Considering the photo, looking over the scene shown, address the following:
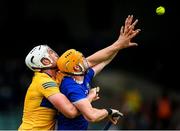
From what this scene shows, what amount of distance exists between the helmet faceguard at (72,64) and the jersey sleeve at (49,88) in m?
0.18

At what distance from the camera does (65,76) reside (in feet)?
27.8

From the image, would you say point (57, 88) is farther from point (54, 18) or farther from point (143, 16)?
point (54, 18)

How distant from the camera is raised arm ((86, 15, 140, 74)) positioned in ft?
29.5

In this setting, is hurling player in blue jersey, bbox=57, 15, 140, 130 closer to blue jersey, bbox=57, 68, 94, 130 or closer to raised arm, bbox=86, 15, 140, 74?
blue jersey, bbox=57, 68, 94, 130

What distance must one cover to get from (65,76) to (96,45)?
8243 millimetres

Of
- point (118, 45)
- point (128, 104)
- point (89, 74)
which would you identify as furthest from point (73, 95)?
point (128, 104)

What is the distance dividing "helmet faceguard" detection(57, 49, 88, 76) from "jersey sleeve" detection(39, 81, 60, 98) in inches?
7.0

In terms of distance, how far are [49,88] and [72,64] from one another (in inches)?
13.1

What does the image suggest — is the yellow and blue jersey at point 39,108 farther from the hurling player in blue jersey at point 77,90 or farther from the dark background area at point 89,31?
the dark background area at point 89,31

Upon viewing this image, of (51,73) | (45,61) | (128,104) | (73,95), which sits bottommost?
(128,104)

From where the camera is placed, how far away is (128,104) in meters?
15.7

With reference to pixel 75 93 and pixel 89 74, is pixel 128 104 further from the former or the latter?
pixel 75 93

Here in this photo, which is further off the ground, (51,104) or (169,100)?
(51,104)

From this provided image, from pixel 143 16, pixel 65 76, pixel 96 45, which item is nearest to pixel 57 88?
pixel 65 76
